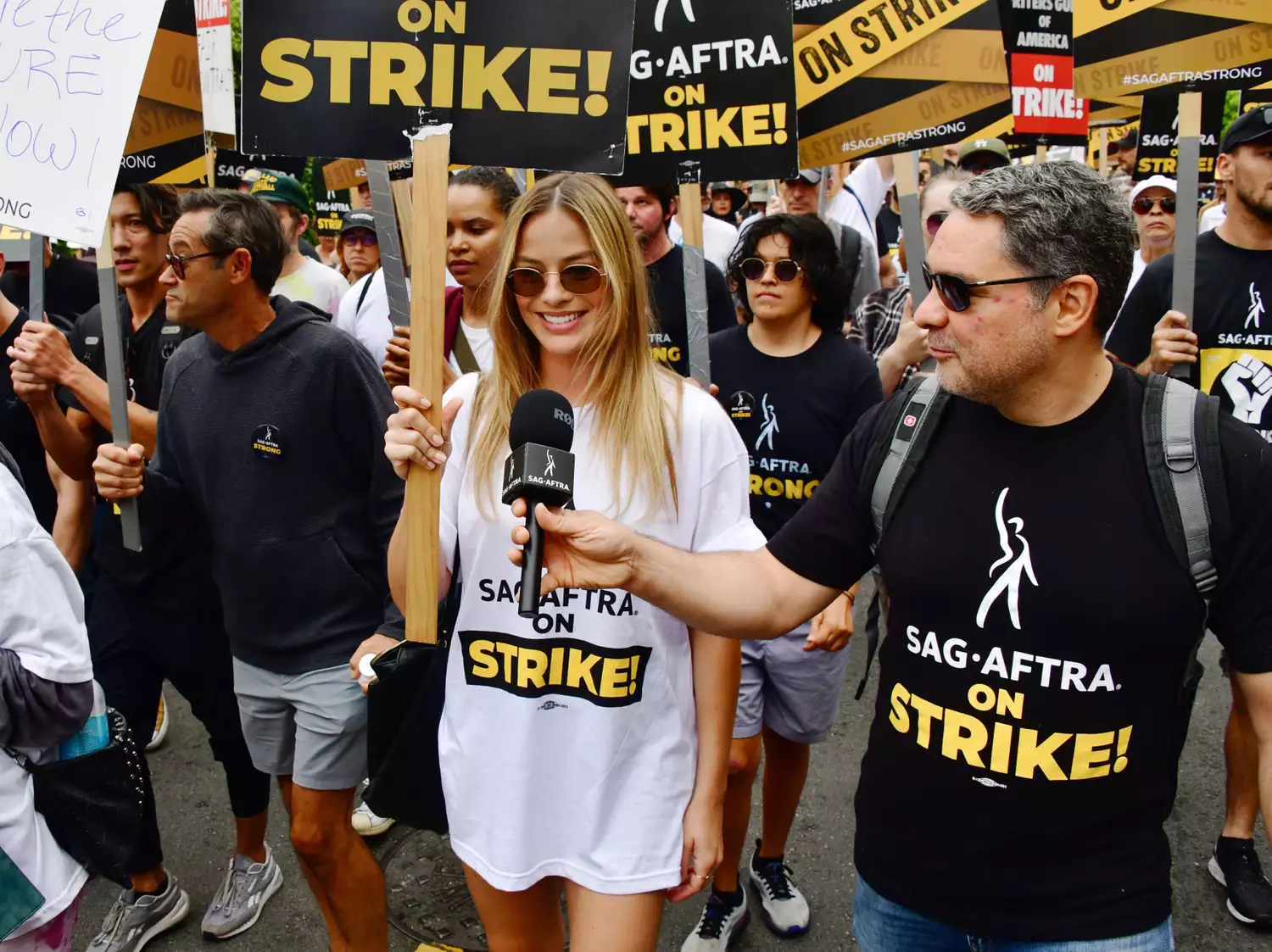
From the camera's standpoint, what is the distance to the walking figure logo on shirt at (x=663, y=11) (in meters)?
3.49

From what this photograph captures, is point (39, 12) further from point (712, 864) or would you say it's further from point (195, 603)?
point (712, 864)

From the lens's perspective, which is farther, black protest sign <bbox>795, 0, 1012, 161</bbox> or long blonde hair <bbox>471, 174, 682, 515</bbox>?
black protest sign <bbox>795, 0, 1012, 161</bbox>

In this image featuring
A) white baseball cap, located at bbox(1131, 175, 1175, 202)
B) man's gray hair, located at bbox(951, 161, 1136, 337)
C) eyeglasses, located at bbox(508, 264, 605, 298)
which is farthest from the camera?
white baseball cap, located at bbox(1131, 175, 1175, 202)

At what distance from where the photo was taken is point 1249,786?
3.68m

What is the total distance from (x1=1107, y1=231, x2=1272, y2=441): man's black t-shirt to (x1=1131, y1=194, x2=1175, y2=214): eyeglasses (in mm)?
Result: 3058

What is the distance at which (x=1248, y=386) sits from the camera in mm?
3846

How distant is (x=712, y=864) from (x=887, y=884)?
0.39 meters

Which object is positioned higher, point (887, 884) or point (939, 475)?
point (939, 475)

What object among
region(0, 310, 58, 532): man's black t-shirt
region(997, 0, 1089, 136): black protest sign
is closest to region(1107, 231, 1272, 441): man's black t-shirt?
region(997, 0, 1089, 136): black protest sign

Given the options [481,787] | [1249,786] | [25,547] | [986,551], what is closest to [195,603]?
[25,547]

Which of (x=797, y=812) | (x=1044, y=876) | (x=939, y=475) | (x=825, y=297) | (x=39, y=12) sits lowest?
(x=797, y=812)

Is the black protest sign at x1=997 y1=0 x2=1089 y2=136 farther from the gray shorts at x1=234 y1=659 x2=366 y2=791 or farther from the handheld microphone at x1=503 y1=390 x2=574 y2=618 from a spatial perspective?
the gray shorts at x1=234 y1=659 x2=366 y2=791

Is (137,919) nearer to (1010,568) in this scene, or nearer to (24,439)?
(24,439)

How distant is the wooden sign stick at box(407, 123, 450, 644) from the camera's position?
2.20m
